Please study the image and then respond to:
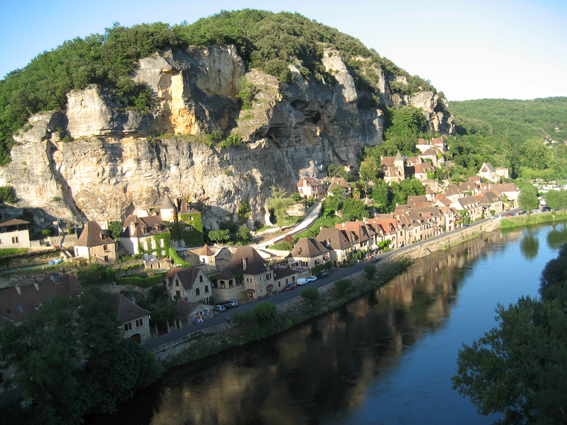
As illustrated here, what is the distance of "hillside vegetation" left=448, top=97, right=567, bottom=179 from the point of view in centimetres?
7824

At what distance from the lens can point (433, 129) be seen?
83938mm

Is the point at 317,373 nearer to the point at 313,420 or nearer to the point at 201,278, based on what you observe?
the point at 313,420

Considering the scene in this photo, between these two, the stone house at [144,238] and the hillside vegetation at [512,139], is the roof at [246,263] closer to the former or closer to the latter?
the stone house at [144,238]

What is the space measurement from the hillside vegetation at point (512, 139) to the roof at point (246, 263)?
47806 mm

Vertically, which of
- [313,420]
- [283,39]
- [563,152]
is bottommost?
[313,420]

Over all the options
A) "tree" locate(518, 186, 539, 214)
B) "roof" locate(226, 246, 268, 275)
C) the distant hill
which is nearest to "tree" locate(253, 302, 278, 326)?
"roof" locate(226, 246, 268, 275)

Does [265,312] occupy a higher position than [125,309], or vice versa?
[125,309]

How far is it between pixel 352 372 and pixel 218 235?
1841 cm

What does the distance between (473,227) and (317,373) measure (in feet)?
120

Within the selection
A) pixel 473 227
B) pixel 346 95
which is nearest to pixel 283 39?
pixel 346 95

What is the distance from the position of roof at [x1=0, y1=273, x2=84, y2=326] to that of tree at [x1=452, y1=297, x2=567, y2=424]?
53.5ft

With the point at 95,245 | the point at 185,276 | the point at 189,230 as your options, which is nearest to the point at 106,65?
the point at 189,230

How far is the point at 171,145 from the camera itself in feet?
127

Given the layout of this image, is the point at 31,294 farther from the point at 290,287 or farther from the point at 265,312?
the point at 290,287
